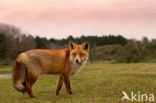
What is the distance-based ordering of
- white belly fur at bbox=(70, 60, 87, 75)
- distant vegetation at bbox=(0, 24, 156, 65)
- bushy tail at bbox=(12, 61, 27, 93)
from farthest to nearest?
1. distant vegetation at bbox=(0, 24, 156, 65)
2. white belly fur at bbox=(70, 60, 87, 75)
3. bushy tail at bbox=(12, 61, 27, 93)

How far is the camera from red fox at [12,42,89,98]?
1326 cm

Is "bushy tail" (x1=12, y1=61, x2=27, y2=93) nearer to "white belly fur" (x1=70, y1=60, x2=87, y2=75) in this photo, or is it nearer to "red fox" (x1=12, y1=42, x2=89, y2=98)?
"red fox" (x1=12, y1=42, x2=89, y2=98)

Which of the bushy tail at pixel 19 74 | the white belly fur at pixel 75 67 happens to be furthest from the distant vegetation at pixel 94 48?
the bushy tail at pixel 19 74

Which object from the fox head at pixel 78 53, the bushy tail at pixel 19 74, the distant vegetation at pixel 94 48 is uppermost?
the fox head at pixel 78 53

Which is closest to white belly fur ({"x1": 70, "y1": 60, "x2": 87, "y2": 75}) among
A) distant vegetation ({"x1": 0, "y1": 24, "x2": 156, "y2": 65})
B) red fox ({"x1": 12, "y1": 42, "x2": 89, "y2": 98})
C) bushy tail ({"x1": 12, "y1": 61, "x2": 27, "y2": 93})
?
red fox ({"x1": 12, "y1": 42, "x2": 89, "y2": 98})

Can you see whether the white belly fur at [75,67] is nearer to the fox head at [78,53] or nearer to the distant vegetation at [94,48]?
the fox head at [78,53]

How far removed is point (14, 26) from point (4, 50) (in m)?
30.0

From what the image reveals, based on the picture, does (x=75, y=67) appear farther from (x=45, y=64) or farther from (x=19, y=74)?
(x=19, y=74)

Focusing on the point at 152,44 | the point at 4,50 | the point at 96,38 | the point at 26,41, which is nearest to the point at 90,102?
the point at 152,44

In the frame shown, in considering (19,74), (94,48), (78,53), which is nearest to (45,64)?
(19,74)

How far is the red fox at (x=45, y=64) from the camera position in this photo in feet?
43.5

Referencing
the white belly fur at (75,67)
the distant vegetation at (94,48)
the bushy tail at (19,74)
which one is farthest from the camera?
the distant vegetation at (94,48)

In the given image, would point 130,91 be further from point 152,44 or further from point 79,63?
point 152,44

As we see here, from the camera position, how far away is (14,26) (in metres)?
130
